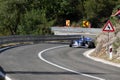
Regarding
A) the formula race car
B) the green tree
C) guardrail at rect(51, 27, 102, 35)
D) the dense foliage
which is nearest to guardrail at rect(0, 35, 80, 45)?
the formula race car

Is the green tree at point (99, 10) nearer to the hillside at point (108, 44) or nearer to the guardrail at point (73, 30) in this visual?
the guardrail at point (73, 30)

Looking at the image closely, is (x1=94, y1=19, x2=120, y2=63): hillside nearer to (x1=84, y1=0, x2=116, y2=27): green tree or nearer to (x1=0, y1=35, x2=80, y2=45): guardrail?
(x1=0, y1=35, x2=80, y2=45): guardrail

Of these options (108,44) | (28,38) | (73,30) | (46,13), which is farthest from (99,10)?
(108,44)

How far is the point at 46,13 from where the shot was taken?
3588 inches

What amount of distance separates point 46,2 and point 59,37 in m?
48.3

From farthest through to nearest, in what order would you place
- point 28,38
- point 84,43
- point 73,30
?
point 73,30
point 28,38
point 84,43

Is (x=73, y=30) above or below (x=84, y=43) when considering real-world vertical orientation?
below

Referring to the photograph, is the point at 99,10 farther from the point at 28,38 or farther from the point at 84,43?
the point at 84,43

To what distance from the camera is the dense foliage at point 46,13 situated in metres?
54.2

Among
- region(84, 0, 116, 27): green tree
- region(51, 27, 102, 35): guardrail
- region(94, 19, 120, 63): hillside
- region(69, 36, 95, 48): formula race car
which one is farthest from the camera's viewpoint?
region(84, 0, 116, 27): green tree

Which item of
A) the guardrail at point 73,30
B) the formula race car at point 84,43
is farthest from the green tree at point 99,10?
the formula race car at point 84,43

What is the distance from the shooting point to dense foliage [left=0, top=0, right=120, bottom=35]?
178 ft

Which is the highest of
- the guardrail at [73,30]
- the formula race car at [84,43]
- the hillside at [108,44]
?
the hillside at [108,44]

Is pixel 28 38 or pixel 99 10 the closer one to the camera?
pixel 28 38
